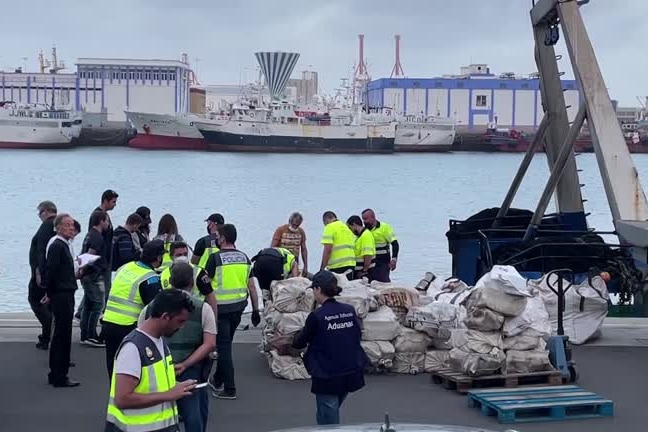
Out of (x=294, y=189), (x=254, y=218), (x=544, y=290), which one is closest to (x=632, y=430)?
(x=544, y=290)

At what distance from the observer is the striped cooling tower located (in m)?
145

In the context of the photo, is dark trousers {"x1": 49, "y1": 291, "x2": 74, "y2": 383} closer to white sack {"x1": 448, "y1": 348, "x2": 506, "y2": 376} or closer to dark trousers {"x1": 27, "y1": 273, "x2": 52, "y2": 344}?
dark trousers {"x1": 27, "y1": 273, "x2": 52, "y2": 344}

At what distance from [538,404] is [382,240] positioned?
23.2ft

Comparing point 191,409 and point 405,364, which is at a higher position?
point 191,409

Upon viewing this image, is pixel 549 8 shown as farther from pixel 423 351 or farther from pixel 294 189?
pixel 294 189

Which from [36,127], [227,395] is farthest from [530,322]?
[36,127]

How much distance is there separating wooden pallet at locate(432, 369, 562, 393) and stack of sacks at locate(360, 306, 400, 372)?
669 mm

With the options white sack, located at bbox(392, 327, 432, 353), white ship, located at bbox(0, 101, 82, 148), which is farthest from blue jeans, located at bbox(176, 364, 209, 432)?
white ship, located at bbox(0, 101, 82, 148)

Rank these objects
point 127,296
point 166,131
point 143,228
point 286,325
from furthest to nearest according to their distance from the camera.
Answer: point 166,131 → point 143,228 → point 286,325 → point 127,296

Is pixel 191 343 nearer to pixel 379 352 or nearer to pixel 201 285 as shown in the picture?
pixel 201 285

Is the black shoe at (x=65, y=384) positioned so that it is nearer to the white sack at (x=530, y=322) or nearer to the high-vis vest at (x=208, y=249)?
the high-vis vest at (x=208, y=249)

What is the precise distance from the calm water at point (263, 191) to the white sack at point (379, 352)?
16492 millimetres

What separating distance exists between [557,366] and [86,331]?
16.1ft

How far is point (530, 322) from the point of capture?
9695mm
